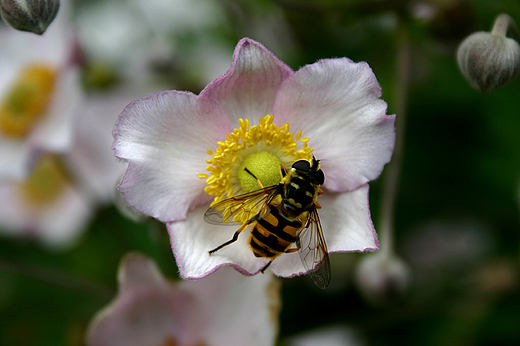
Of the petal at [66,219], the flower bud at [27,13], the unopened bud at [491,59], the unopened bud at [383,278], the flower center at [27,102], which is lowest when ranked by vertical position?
the petal at [66,219]

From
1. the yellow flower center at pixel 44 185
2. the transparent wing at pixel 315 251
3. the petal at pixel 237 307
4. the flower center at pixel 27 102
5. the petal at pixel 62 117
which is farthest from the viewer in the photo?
the yellow flower center at pixel 44 185

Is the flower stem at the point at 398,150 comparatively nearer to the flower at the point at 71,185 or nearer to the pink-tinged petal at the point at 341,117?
the pink-tinged petal at the point at 341,117

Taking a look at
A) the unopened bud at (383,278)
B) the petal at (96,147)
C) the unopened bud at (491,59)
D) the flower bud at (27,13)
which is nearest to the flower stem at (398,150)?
the unopened bud at (383,278)

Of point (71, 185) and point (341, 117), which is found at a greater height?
point (341, 117)

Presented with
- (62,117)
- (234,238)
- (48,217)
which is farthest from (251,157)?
(48,217)

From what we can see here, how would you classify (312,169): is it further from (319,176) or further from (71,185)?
(71,185)

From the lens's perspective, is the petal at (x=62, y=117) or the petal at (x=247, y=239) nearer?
the petal at (x=247, y=239)

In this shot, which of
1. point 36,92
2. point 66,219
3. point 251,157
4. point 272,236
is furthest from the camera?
point 66,219
